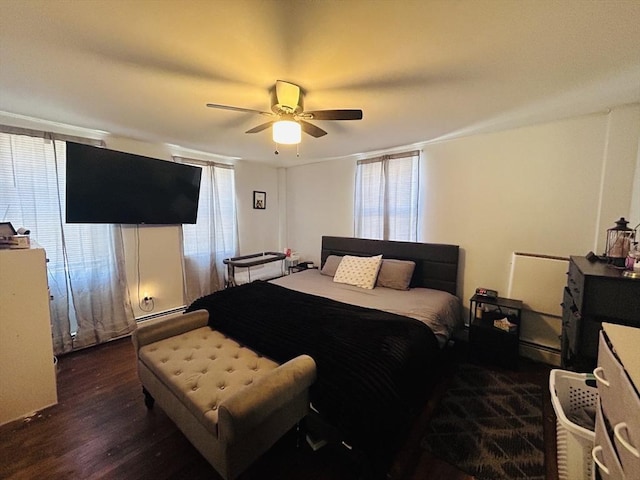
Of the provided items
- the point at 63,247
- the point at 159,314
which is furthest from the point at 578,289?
the point at 63,247

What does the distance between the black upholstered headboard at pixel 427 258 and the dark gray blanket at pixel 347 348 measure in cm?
120

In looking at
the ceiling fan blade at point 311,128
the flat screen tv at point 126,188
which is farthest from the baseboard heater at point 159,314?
the ceiling fan blade at point 311,128

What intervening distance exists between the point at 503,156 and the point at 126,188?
420 centimetres

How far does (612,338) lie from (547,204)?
87.7 inches

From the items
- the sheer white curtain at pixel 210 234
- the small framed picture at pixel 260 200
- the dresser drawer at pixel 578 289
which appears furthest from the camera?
the small framed picture at pixel 260 200

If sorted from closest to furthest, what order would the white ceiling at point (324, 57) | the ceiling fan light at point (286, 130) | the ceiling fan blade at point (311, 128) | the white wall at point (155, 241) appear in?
the white ceiling at point (324, 57) → the ceiling fan light at point (286, 130) → the ceiling fan blade at point (311, 128) → the white wall at point (155, 241)

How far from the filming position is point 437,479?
1.45 meters

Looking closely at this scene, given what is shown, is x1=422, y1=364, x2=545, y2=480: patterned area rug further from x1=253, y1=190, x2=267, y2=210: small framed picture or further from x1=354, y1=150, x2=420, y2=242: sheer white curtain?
x1=253, y1=190, x2=267, y2=210: small framed picture

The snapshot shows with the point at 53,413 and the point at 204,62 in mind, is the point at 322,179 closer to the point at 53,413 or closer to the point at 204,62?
the point at 204,62

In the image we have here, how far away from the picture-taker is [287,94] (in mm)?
1826

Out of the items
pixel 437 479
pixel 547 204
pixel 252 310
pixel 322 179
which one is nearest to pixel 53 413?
pixel 252 310

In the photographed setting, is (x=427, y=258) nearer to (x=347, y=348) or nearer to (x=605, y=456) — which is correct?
(x=347, y=348)

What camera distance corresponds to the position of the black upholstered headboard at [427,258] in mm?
3078

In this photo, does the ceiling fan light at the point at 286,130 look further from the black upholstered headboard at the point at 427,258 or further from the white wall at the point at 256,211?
the white wall at the point at 256,211
